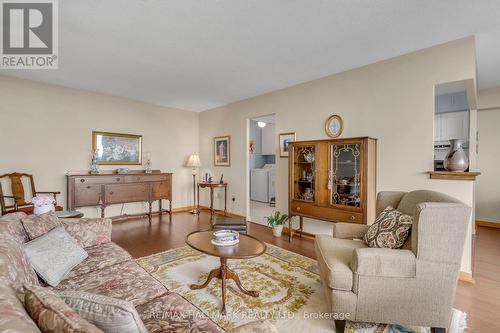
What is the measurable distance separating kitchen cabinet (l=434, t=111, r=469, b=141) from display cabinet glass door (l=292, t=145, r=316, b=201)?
265 centimetres

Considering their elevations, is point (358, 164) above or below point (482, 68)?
below

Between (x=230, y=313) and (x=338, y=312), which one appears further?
(x=230, y=313)

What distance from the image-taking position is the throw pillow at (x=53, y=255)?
5.08 feet

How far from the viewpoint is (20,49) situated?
9.53 ft

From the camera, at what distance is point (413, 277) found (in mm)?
1616

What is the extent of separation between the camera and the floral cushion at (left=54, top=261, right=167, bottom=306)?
4.69 feet

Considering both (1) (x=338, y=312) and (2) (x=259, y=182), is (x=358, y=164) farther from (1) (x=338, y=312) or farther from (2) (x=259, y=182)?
(2) (x=259, y=182)

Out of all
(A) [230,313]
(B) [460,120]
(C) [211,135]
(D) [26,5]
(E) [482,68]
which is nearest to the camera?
(A) [230,313]

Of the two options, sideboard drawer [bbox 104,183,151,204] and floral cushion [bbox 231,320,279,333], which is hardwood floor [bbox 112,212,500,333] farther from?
floral cushion [bbox 231,320,279,333]

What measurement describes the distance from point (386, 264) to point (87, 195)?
4446 millimetres

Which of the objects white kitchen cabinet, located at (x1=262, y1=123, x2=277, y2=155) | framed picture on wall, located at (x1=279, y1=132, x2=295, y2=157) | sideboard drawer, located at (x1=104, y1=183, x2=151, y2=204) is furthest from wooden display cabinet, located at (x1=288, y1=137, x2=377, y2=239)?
white kitchen cabinet, located at (x1=262, y1=123, x2=277, y2=155)

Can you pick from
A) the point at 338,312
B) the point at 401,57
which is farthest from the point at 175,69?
the point at 338,312

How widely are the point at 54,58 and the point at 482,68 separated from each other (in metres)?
5.79

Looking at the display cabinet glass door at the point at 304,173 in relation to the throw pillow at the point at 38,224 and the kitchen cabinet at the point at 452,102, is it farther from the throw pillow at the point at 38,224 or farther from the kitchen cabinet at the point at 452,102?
the throw pillow at the point at 38,224
